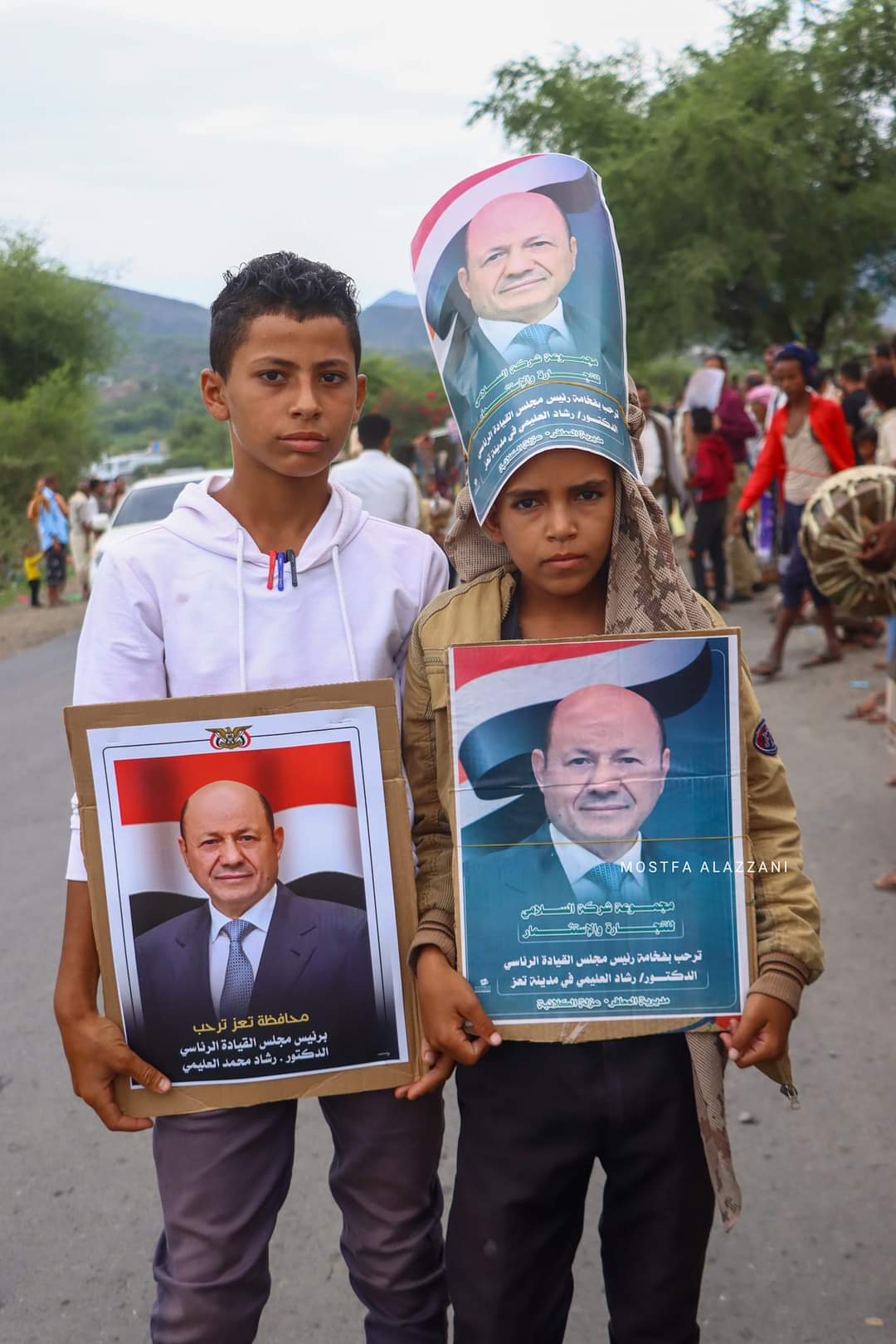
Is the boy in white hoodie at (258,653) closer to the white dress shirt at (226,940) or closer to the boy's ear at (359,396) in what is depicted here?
the boy's ear at (359,396)

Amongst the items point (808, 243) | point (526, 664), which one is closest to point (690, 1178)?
point (526, 664)

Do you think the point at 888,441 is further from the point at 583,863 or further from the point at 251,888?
the point at 251,888

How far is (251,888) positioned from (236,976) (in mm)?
133

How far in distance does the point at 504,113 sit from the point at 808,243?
802 cm

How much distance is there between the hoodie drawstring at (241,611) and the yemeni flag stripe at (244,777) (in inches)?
7.2

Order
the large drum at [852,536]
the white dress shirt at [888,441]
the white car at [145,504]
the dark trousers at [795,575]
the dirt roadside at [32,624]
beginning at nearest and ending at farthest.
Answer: the large drum at [852,536]
the white dress shirt at [888,441]
the dark trousers at [795,575]
the white car at [145,504]
the dirt roadside at [32,624]

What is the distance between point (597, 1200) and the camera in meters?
3.20

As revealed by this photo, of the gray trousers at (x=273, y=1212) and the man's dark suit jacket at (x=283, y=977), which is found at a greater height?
the man's dark suit jacket at (x=283, y=977)

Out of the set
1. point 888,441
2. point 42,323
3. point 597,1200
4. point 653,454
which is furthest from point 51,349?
point 597,1200

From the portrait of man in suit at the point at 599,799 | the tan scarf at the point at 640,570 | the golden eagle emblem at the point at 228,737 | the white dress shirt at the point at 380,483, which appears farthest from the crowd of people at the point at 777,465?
the golden eagle emblem at the point at 228,737

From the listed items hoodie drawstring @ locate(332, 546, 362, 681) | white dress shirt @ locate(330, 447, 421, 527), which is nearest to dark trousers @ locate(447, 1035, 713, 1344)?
hoodie drawstring @ locate(332, 546, 362, 681)

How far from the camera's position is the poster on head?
1.94m

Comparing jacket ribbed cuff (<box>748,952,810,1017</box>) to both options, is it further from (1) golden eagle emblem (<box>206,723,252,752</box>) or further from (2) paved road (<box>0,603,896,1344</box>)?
(2) paved road (<box>0,603,896,1344</box>)

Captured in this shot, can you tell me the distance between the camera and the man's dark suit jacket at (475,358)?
1.95 meters
